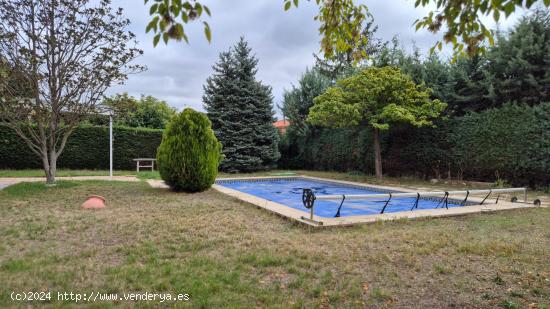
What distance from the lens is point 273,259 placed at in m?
3.54

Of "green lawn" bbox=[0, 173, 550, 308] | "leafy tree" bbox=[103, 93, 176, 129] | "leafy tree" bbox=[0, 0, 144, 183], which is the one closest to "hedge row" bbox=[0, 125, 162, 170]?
"leafy tree" bbox=[103, 93, 176, 129]

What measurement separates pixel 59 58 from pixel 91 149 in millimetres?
7230

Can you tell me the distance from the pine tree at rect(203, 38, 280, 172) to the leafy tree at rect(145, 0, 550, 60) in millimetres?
13150

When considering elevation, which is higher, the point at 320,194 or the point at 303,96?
the point at 303,96

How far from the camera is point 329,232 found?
4941 mm

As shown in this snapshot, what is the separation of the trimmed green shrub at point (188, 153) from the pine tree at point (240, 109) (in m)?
8.03

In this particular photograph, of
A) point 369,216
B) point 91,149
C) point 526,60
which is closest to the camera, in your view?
point 369,216

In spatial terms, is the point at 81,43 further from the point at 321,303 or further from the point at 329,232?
the point at 321,303

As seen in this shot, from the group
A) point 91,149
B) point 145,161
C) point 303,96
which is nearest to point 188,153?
point 145,161

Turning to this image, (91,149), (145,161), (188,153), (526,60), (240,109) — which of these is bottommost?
(145,161)

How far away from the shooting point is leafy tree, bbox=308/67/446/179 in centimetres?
1138

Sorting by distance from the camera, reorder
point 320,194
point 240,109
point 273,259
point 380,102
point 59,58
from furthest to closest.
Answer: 1. point 240,109
2. point 380,102
3. point 320,194
4. point 59,58
5. point 273,259

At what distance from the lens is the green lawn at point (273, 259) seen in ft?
9.10

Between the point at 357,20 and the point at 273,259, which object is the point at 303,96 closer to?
the point at 357,20
